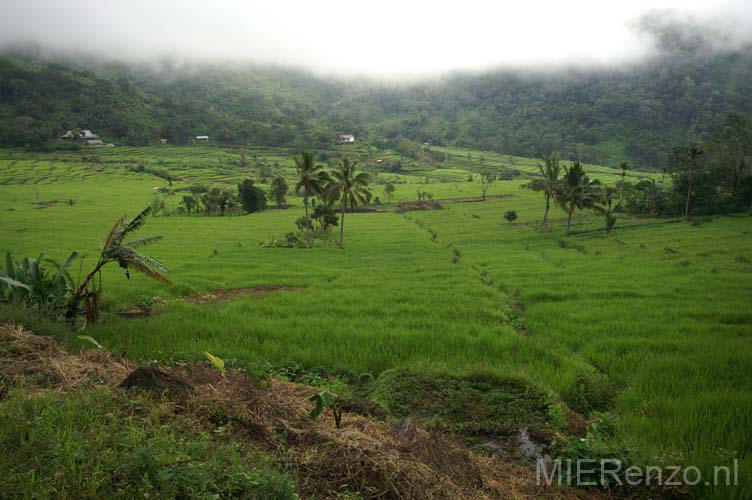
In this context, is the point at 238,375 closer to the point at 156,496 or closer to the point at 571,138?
the point at 156,496

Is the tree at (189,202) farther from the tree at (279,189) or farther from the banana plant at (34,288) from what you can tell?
the banana plant at (34,288)

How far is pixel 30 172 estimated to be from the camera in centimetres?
7388

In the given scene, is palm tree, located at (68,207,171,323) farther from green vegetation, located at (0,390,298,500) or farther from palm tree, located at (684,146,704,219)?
palm tree, located at (684,146,704,219)

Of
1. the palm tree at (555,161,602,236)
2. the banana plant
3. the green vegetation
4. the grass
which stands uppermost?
the palm tree at (555,161,602,236)

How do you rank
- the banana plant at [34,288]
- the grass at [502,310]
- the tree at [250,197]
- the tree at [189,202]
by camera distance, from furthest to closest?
the tree at [250,197] < the tree at [189,202] < the banana plant at [34,288] < the grass at [502,310]

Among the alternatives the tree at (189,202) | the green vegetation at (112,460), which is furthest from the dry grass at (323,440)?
the tree at (189,202)

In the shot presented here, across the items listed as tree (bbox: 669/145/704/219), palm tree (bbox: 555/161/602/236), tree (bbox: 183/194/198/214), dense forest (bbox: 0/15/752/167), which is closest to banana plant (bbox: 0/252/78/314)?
palm tree (bbox: 555/161/602/236)

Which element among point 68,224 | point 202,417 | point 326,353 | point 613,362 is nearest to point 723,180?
point 613,362

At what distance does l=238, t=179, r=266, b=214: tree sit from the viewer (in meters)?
57.4

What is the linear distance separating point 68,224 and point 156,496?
150 ft

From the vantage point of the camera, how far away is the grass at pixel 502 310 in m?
8.95

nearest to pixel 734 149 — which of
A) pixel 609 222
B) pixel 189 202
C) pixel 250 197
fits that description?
pixel 609 222

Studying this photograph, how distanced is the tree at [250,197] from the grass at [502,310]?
15.4m

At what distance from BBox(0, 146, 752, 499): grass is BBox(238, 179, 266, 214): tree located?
15396 millimetres
